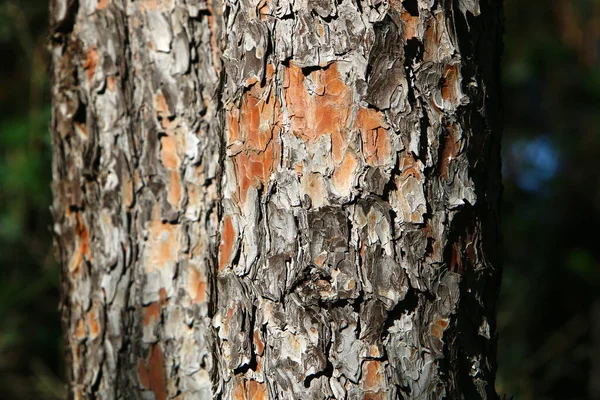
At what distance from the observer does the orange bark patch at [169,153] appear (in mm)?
1321

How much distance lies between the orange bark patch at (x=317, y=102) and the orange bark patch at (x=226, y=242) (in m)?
0.18

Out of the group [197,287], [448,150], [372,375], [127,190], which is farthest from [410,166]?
[127,190]

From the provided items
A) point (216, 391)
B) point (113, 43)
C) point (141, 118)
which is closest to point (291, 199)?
point (216, 391)

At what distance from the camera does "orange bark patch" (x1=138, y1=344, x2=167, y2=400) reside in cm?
134

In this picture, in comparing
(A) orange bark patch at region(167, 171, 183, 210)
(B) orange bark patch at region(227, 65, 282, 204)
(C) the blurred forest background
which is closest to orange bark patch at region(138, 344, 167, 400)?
(A) orange bark patch at region(167, 171, 183, 210)

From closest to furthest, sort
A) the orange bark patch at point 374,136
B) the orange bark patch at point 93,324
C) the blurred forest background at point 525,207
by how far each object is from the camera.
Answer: the orange bark patch at point 374,136 < the orange bark patch at point 93,324 < the blurred forest background at point 525,207

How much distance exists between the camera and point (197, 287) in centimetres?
131

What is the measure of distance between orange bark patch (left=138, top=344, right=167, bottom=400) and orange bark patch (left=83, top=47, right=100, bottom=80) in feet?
1.95

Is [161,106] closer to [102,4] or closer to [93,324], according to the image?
[102,4]

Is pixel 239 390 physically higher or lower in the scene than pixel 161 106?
lower

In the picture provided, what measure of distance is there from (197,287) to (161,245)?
0.12m

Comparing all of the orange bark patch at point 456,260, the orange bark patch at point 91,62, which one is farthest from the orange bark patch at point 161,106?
the orange bark patch at point 456,260

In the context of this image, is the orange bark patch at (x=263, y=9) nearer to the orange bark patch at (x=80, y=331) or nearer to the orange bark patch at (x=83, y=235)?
the orange bark patch at (x=83, y=235)

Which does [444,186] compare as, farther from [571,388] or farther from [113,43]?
[571,388]
